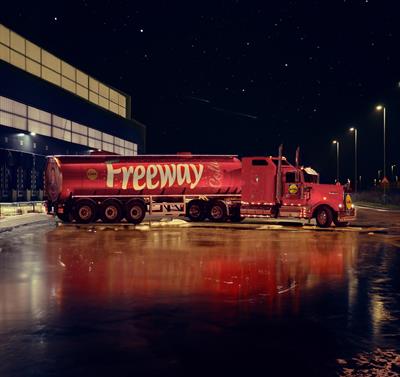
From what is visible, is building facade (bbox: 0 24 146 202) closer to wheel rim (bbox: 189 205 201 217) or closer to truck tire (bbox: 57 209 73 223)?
truck tire (bbox: 57 209 73 223)

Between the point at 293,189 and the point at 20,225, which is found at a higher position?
the point at 293,189

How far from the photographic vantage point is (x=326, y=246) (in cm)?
2062

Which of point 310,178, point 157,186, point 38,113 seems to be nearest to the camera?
point 310,178

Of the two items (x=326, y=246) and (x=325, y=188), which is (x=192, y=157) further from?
(x=326, y=246)

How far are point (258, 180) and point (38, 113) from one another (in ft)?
92.8

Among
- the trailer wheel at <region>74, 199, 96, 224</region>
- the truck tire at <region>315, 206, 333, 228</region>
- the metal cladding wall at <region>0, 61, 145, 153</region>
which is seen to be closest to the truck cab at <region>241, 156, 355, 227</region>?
the truck tire at <region>315, 206, 333, 228</region>

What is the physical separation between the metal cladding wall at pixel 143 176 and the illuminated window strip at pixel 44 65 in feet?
65.6

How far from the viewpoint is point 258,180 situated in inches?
1246

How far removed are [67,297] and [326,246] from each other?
37.7 feet

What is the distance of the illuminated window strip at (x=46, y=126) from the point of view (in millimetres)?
48281

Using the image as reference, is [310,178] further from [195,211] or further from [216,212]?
[195,211]

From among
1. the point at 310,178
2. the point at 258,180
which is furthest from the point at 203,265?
the point at 258,180

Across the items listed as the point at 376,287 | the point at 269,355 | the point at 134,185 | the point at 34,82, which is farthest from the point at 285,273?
the point at 34,82

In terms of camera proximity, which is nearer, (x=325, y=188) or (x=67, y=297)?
(x=67, y=297)
